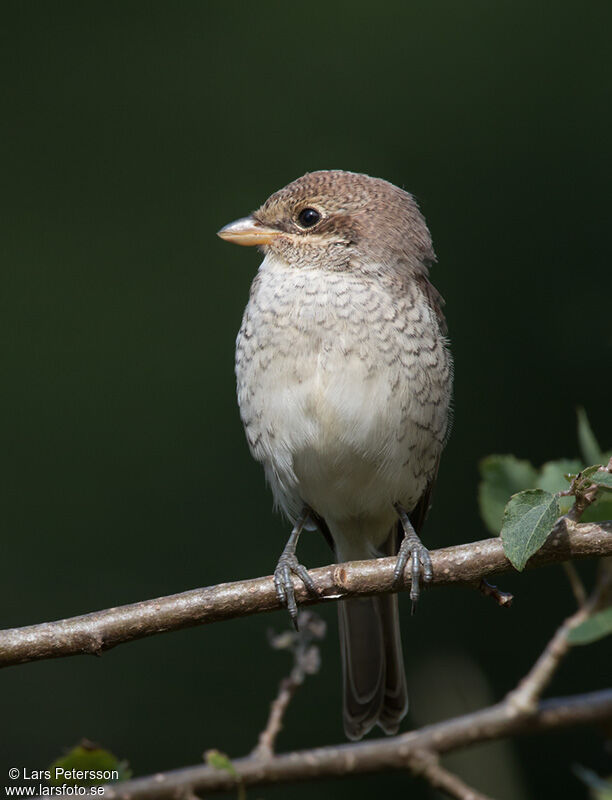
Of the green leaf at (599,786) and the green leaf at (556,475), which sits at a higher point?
the green leaf at (556,475)

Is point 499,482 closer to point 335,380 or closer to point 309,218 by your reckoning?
point 335,380

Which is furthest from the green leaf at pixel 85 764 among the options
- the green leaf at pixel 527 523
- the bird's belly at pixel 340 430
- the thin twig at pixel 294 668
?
the bird's belly at pixel 340 430

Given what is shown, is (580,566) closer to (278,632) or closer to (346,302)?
(278,632)

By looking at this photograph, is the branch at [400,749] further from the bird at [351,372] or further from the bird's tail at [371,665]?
the bird's tail at [371,665]

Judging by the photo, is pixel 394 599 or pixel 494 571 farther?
pixel 394 599

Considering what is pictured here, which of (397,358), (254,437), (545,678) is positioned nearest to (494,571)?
(545,678)

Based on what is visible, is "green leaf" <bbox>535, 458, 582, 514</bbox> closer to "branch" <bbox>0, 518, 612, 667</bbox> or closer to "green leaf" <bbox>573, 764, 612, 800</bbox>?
"branch" <bbox>0, 518, 612, 667</bbox>

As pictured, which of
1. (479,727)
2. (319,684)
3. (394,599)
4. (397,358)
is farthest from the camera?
(319,684)

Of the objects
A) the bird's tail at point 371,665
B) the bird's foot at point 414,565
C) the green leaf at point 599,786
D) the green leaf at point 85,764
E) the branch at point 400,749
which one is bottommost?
the bird's tail at point 371,665
